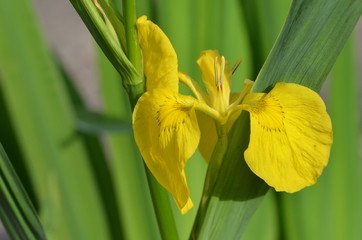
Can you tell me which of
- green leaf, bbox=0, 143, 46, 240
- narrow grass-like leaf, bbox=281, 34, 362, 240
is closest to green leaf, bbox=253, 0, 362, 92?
green leaf, bbox=0, 143, 46, 240

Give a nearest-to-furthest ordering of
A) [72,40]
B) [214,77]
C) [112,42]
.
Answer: [112,42]
[214,77]
[72,40]

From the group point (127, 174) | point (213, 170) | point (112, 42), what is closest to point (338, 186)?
point (127, 174)

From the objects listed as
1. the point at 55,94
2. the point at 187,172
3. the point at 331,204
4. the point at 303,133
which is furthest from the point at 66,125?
the point at 303,133

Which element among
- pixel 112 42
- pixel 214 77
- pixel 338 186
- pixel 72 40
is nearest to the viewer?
pixel 112 42

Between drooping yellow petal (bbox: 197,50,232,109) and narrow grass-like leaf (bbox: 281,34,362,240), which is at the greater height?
drooping yellow petal (bbox: 197,50,232,109)

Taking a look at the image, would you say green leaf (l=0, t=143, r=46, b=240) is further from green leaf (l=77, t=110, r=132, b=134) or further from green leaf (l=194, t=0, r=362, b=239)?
green leaf (l=77, t=110, r=132, b=134)

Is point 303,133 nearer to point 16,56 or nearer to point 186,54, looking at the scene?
point 186,54

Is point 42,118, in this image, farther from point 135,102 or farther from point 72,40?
point 72,40
